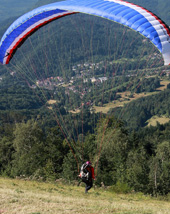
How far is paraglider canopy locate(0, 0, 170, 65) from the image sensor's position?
14836 mm

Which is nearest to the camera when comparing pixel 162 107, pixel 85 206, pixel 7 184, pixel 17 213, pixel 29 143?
pixel 17 213

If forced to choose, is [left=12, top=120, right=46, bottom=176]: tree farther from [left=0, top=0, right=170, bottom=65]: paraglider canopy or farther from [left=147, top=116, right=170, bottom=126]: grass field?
[left=147, top=116, right=170, bottom=126]: grass field

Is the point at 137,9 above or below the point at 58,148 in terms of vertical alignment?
above

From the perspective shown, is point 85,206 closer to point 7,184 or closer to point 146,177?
point 7,184

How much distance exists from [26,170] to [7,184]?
19.7 m

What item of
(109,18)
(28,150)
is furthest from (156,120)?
(109,18)

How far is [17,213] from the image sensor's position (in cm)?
1100

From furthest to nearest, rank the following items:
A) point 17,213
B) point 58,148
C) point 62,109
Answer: point 62,109
point 58,148
point 17,213

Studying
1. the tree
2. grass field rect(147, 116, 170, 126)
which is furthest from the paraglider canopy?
grass field rect(147, 116, 170, 126)

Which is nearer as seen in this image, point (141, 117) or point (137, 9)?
point (137, 9)

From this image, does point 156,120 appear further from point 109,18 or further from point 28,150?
point 109,18

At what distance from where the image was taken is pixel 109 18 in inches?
629

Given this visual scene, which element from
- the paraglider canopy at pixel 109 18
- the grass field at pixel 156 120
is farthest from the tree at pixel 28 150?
the grass field at pixel 156 120

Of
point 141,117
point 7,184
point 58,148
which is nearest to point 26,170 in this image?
point 58,148
